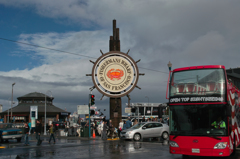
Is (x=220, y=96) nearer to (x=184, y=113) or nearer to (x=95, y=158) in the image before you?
(x=184, y=113)

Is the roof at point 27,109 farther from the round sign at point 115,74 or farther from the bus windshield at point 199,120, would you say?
the bus windshield at point 199,120

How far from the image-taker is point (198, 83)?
11.5 metres

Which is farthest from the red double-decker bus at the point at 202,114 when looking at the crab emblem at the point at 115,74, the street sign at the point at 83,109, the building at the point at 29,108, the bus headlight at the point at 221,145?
the building at the point at 29,108

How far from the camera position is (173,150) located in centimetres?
1145

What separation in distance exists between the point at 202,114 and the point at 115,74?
1834cm

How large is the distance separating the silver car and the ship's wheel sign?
21.0ft

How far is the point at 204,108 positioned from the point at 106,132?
15032 millimetres

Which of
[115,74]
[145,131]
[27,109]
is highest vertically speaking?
[115,74]

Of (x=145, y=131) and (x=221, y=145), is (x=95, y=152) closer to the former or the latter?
(x=221, y=145)

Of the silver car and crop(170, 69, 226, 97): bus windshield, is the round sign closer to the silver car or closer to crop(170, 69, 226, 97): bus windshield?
the silver car

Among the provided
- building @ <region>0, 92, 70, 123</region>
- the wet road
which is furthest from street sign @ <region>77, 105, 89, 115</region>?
building @ <region>0, 92, 70, 123</region>

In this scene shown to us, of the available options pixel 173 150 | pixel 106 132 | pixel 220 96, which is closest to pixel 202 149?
pixel 173 150

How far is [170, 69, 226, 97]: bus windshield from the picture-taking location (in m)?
11.1

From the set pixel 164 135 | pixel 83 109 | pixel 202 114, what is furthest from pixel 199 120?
pixel 83 109
